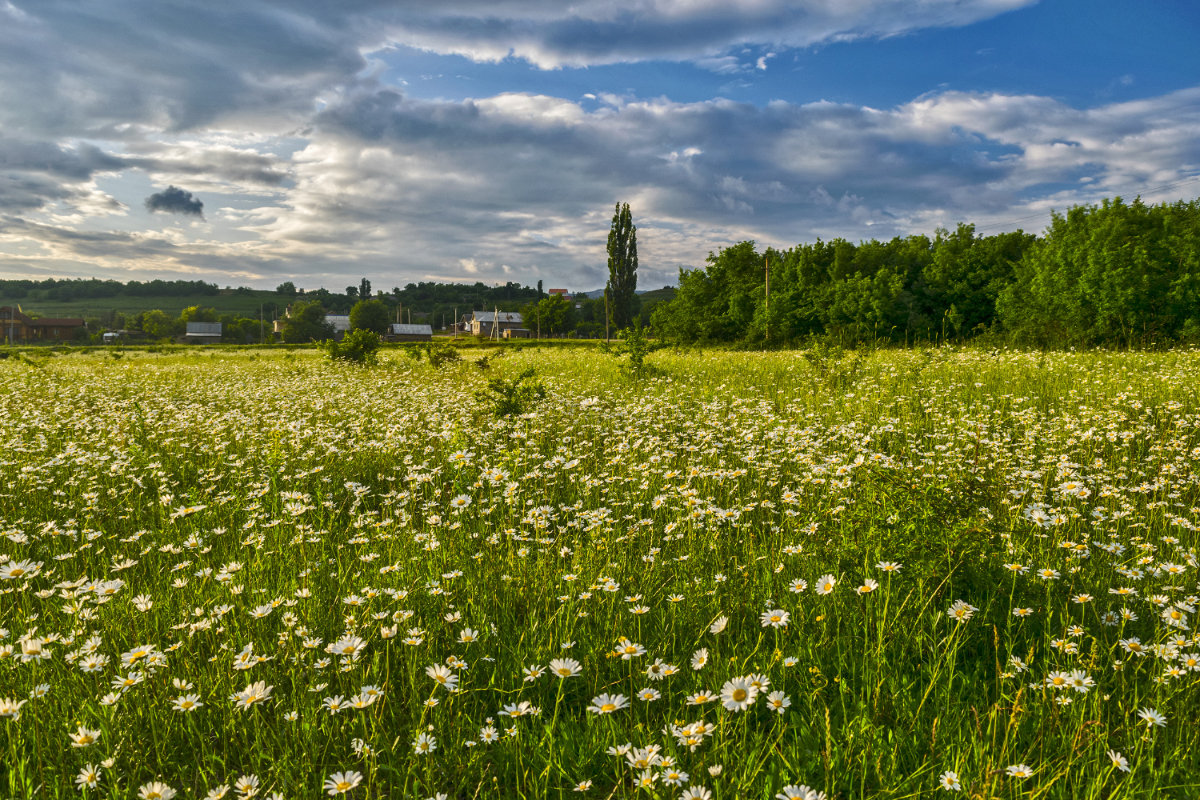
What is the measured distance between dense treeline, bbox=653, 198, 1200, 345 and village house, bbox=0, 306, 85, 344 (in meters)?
119

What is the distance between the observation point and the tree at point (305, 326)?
105 meters

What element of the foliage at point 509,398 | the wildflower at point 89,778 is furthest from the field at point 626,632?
the foliage at point 509,398

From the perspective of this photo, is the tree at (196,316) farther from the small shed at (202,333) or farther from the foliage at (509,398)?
the foliage at (509,398)

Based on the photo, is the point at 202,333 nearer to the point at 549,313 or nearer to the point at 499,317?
the point at 499,317

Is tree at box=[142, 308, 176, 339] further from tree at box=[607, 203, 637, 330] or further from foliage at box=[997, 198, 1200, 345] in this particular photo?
foliage at box=[997, 198, 1200, 345]

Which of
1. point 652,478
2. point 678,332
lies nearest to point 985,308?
point 678,332

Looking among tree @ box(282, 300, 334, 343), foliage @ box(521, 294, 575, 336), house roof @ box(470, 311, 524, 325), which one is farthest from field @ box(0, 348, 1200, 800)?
house roof @ box(470, 311, 524, 325)

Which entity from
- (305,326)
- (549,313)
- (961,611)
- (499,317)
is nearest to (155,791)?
(961,611)

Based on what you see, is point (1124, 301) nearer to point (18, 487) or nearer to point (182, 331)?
point (18, 487)

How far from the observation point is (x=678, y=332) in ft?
180

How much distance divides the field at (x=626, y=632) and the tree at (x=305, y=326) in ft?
358

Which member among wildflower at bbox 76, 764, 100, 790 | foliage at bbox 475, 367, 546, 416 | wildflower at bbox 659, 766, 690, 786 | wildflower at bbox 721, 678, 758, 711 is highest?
foliage at bbox 475, 367, 546, 416

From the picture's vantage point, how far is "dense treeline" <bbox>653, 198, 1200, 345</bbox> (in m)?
29.7

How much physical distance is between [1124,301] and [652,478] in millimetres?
35547
